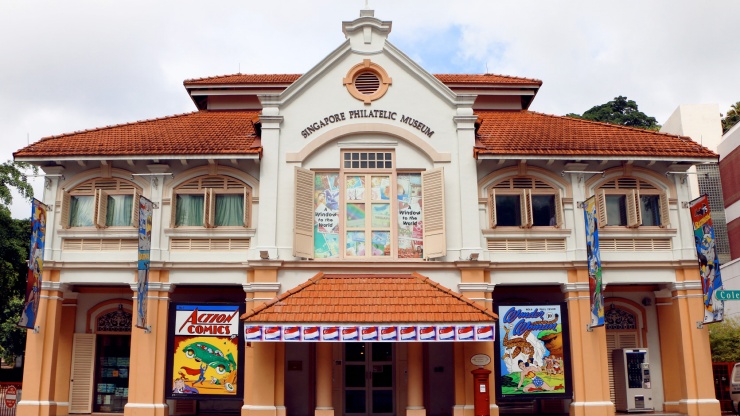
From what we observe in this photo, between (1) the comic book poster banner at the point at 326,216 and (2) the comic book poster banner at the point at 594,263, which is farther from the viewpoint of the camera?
(1) the comic book poster banner at the point at 326,216

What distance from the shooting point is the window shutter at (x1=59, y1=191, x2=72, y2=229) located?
19.3 m

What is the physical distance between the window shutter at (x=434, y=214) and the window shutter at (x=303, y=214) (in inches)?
121

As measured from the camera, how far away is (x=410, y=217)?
19.1m

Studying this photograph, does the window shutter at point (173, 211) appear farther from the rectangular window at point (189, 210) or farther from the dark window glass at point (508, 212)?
the dark window glass at point (508, 212)


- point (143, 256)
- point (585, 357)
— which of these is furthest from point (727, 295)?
point (143, 256)

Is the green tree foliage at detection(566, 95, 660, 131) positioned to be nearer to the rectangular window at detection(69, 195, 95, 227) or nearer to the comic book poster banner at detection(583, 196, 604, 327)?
the comic book poster banner at detection(583, 196, 604, 327)

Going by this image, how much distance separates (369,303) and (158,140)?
766 centimetres

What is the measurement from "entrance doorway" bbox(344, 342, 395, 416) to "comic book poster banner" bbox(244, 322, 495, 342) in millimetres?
3694

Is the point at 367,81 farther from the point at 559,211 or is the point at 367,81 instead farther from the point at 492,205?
the point at 559,211

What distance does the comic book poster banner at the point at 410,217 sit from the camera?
1891cm

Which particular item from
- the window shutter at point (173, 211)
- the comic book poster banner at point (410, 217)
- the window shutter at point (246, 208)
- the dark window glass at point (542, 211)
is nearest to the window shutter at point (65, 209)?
the window shutter at point (173, 211)

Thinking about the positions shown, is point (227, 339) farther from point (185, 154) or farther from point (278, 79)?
point (278, 79)

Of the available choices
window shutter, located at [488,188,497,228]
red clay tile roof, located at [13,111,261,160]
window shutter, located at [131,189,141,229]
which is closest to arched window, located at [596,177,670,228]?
window shutter, located at [488,188,497,228]

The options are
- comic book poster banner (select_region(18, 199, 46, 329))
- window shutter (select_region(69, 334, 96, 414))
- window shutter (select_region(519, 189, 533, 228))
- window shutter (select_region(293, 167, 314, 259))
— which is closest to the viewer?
comic book poster banner (select_region(18, 199, 46, 329))
